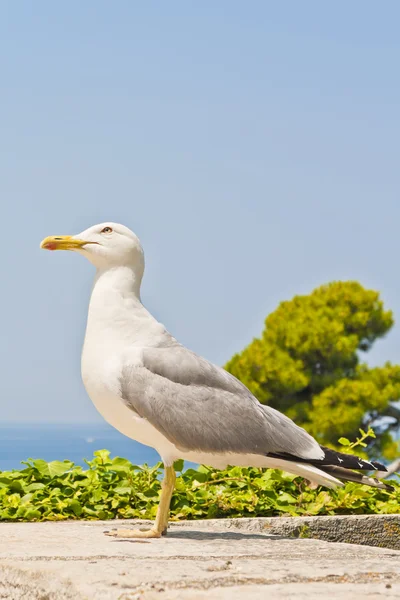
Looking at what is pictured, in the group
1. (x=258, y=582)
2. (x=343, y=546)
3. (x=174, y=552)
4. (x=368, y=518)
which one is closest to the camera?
(x=258, y=582)

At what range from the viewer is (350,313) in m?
18.2

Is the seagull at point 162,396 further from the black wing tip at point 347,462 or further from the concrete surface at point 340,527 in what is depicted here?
the concrete surface at point 340,527

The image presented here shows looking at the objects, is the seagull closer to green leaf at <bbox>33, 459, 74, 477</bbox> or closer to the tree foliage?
green leaf at <bbox>33, 459, 74, 477</bbox>

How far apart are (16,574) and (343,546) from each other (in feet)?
5.66

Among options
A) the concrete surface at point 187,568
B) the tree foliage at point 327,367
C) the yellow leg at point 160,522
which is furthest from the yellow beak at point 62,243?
the tree foliage at point 327,367

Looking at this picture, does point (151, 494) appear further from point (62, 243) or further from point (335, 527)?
point (62, 243)

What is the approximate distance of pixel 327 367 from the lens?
18.0 m

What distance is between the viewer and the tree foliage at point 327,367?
57.2 feet

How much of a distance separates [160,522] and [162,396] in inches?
28.1

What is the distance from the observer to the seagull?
178 inches

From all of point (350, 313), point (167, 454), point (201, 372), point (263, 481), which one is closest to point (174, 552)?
point (167, 454)

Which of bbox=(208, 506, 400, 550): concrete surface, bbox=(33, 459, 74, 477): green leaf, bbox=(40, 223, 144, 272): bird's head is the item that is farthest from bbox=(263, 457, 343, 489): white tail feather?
bbox=(33, 459, 74, 477): green leaf

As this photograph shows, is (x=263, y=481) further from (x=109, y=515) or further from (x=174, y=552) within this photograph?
(x=174, y=552)

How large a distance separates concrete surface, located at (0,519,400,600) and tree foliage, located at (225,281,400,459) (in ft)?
42.0
